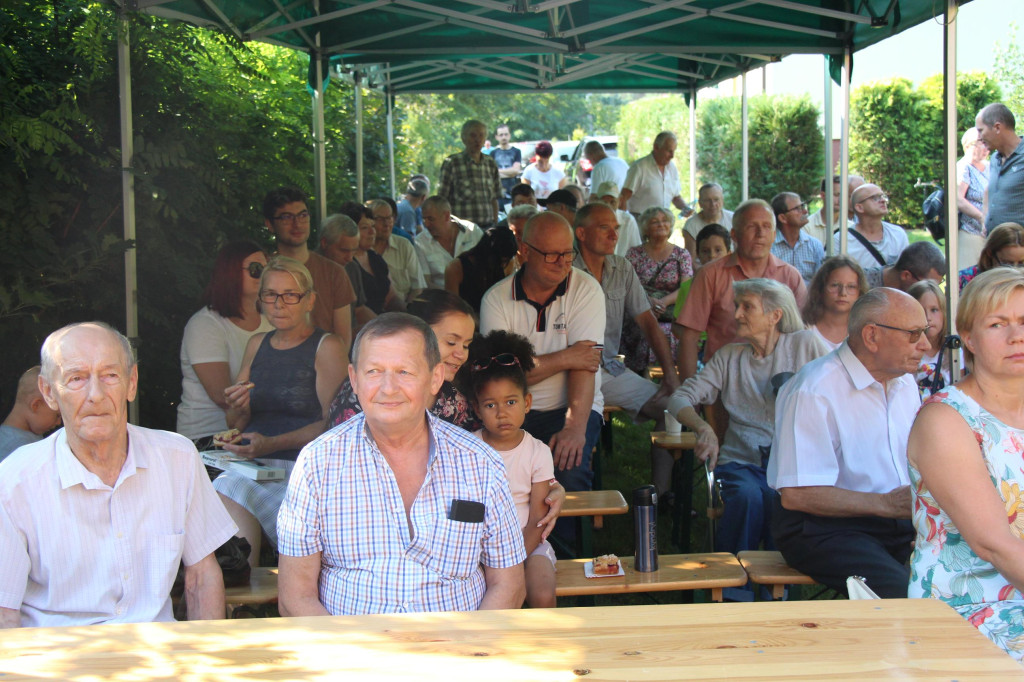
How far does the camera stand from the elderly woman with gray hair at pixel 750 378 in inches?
164

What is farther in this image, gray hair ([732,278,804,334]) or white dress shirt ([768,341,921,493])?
gray hair ([732,278,804,334])

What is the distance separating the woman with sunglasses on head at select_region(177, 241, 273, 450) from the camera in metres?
4.12

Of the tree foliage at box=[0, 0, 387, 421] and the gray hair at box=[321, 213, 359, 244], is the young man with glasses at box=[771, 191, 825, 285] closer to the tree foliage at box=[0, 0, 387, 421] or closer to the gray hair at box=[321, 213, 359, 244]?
the gray hair at box=[321, 213, 359, 244]

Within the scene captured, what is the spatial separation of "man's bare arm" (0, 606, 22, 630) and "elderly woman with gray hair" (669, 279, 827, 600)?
2694 mm

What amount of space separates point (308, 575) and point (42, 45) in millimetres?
3078

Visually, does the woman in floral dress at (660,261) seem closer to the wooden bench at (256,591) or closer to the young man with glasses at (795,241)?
the young man with glasses at (795,241)

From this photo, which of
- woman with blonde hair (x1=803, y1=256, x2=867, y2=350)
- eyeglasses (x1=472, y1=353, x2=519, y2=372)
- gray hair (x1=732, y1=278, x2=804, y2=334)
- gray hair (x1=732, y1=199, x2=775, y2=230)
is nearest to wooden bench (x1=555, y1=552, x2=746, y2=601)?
eyeglasses (x1=472, y1=353, x2=519, y2=372)

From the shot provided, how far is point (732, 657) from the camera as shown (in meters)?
1.70

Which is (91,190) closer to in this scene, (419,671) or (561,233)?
(561,233)

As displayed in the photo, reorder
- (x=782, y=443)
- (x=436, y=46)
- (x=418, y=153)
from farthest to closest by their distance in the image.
→ (x=418, y=153)
(x=436, y=46)
(x=782, y=443)

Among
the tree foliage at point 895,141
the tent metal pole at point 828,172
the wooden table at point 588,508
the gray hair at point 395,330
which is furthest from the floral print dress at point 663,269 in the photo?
the tree foliage at point 895,141

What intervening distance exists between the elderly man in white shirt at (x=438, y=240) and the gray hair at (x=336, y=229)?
1.79 meters

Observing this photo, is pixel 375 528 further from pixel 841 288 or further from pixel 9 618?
pixel 841 288

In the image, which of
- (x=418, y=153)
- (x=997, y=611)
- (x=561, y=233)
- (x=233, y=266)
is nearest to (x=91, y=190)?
(x=233, y=266)
